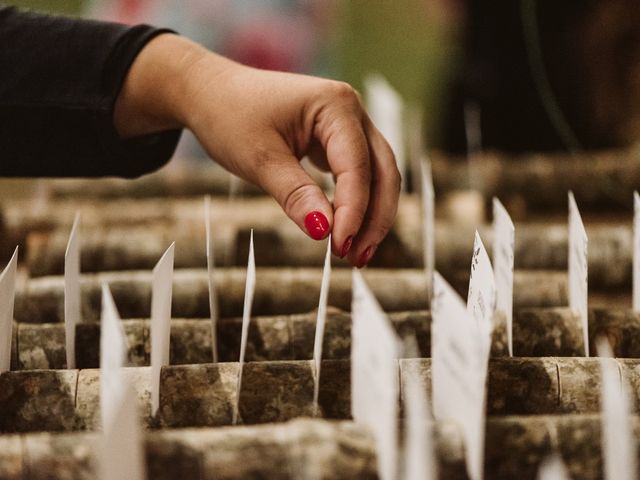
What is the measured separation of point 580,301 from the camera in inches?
29.4

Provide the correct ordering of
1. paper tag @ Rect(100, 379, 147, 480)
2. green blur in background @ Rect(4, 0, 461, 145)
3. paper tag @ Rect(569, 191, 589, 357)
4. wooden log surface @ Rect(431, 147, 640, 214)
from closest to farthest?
paper tag @ Rect(100, 379, 147, 480)
paper tag @ Rect(569, 191, 589, 357)
wooden log surface @ Rect(431, 147, 640, 214)
green blur in background @ Rect(4, 0, 461, 145)

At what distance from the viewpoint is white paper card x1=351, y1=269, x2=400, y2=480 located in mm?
498

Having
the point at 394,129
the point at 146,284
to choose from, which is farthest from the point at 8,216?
the point at 394,129

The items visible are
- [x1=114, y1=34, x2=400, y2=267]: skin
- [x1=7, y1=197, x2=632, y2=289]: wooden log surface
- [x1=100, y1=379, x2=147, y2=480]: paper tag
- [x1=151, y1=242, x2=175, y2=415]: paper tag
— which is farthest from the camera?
[x1=7, y1=197, x2=632, y2=289]: wooden log surface

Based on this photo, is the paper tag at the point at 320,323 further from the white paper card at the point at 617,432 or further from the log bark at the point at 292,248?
the log bark at the point at 292,248

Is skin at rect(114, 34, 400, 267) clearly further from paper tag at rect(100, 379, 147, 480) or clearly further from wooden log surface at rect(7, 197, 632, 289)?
paper tag at rect(100, 379, 147, 480)

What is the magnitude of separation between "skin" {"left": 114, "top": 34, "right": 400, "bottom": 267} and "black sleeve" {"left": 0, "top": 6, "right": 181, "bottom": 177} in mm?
22

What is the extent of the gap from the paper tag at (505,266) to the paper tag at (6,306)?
0.42m

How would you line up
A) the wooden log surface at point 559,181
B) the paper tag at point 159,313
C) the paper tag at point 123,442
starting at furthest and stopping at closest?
the wooden log surface at point 559,181
the paper tag at point 159,313
the paper tag at point 123,442

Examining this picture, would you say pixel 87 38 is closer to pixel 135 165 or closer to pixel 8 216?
pixel 135 165

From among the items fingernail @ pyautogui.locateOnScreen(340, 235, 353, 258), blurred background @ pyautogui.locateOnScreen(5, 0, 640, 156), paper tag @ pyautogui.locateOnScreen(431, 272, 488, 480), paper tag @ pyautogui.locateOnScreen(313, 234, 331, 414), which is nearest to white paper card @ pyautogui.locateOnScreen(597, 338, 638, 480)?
paper tag @ pyautogui.locateOnScreen(431, 272, 488, 480)

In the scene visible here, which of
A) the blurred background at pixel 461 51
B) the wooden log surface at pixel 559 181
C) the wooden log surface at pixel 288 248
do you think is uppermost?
the blurred background at pixel 461 51

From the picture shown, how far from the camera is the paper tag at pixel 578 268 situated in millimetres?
694

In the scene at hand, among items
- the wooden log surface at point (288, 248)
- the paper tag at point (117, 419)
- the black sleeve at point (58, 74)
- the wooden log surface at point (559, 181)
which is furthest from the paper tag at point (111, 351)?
the wooden log surface at point (559, 181)
